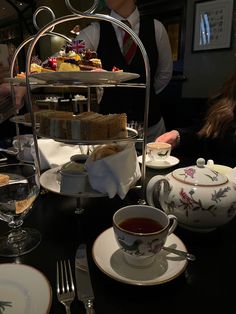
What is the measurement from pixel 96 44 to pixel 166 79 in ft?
1.89

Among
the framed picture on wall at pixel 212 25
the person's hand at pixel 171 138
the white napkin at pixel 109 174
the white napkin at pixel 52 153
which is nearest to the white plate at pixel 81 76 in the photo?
the white napkin at pixel 109 174

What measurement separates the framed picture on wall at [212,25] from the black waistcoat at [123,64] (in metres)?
1.01

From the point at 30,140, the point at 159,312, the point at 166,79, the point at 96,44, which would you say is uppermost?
the point at 96,44

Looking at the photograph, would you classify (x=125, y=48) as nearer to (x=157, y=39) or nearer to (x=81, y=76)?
(x=157, y=39)

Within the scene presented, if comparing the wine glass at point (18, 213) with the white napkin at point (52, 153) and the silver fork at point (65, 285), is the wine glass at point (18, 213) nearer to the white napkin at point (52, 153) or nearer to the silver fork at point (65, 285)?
Answer: the silver fork at point (65, 285)

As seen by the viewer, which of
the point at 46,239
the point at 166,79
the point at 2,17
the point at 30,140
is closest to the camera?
the point at 46,239

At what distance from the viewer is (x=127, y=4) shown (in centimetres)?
160

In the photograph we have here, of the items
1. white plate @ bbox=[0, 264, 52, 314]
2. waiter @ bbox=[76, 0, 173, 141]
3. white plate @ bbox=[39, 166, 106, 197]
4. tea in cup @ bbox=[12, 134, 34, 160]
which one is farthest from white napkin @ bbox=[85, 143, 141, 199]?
waiter @ bbox=[76, 0, 173, 141]

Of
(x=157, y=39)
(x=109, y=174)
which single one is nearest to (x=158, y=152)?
(x=109, y=174)

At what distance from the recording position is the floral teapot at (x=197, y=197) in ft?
1.81

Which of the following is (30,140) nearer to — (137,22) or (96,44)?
(96,44)

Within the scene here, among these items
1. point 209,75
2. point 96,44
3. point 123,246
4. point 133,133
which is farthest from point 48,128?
point 209,75

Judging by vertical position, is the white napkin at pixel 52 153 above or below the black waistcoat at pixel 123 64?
below

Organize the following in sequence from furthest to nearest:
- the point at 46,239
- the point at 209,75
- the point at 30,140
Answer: the point at 209,75
the point at 30,140
the point at 46,239
